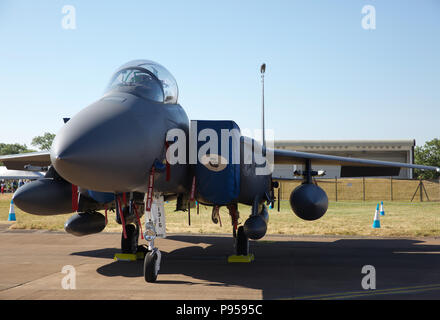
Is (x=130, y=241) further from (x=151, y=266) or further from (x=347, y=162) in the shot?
(x=347, y=162)

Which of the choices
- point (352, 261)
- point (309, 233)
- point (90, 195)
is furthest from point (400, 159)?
point (90, 195)

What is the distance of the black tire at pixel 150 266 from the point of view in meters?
6.83

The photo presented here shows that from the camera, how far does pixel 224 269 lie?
8.48 m

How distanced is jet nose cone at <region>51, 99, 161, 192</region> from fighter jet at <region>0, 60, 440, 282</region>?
0.04ft

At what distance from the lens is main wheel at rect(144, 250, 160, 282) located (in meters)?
6.83

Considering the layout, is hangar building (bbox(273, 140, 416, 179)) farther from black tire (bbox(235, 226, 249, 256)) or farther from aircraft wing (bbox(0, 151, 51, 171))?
black tire (bbox(235, 226, 249, 256))

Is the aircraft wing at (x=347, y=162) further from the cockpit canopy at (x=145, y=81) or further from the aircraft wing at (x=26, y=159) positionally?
the aircraft wing at (x=26, y=159)

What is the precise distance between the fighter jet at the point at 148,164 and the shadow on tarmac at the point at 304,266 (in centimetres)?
84

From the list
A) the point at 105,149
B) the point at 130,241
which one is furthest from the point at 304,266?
the point at 105,149

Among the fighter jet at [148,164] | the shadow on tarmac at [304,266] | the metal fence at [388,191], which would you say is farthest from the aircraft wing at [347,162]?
the metal fence at [388,191]

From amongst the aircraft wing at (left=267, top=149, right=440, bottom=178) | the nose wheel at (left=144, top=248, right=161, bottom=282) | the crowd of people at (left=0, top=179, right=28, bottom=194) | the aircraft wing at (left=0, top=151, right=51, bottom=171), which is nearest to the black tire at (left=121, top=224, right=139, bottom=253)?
the aircraft wing at (left=0, top=151, right=51, bottom=171)

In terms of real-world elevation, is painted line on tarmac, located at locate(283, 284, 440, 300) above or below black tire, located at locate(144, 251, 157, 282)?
below

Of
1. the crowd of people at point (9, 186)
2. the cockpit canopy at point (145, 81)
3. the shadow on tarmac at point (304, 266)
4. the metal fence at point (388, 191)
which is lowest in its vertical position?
the crowd of people at point (9, 186)

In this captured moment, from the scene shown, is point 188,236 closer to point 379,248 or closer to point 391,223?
point 379,248
